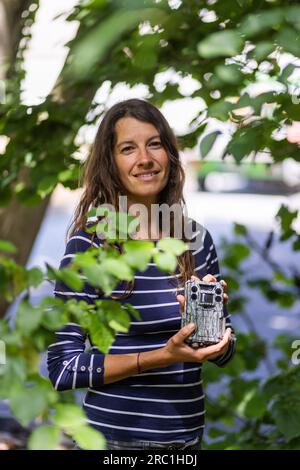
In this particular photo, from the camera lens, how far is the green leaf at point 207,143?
8.67 feet

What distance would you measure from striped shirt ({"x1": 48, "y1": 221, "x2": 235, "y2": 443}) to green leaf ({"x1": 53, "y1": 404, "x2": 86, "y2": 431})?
2.92ft

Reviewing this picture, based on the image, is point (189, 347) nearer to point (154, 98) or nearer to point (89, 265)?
point (89, 265)

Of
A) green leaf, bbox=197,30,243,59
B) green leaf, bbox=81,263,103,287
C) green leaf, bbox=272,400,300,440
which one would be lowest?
green leaf, bbox=272,400,300,440

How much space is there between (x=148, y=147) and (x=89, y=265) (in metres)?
1.06

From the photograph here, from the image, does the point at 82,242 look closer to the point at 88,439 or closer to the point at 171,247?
the point at 171,247

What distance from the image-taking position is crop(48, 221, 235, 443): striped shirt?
89.8 inches

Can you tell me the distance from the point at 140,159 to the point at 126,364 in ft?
1.89

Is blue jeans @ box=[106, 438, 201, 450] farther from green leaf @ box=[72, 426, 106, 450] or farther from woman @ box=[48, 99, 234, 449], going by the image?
green leaf @ box=[72, 426, 106, 450]

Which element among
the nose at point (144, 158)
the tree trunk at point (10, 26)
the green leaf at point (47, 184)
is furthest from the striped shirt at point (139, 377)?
the tree trunk at point (10, 26)

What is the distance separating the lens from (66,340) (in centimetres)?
228

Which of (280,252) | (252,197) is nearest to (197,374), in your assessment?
(280,252)

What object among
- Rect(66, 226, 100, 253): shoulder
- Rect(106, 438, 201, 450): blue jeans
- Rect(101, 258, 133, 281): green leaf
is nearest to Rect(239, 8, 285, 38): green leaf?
Rect(101, 258, 133, 281): green leaf

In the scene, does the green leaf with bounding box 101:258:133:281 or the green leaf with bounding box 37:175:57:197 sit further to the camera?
the green leaf with bounding box 37:175:57:197

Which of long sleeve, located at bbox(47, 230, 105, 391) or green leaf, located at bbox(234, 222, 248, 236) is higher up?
long sleeve, located at bbox(47, 230, 105, 391)
